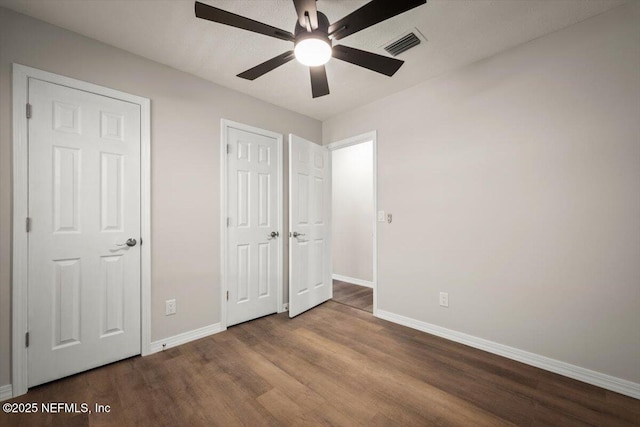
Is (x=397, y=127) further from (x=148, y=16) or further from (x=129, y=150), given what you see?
(x=129, y=150)

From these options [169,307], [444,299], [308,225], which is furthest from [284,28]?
[444,299]

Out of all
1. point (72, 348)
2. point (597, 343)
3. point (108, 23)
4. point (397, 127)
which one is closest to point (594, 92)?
point (397, 127)

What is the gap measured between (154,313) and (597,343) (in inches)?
136

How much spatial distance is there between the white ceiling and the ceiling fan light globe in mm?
401

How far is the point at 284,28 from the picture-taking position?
6.24 feet

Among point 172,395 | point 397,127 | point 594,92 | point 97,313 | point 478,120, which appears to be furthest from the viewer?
point 397,127

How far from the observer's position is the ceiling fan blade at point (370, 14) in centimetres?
126

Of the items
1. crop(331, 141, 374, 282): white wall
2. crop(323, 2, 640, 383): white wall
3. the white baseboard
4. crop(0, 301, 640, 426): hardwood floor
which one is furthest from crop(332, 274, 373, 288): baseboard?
the white baseboard

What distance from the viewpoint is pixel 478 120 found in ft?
7.80

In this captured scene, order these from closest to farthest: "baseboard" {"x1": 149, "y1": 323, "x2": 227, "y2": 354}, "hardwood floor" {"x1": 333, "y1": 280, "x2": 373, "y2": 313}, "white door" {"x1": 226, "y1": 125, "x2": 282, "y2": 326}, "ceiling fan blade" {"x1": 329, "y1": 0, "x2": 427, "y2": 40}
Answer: "ceiling fan blade" {"x1": 329, "y1": 0, "x2": 427, "y2": 40} < "baseboard" {"x1": 149, "y1": 323, "x2": 227, "y2": 354} < "white door" {"x1": 226, "y1": 125, "x2": 282, "y2": 326} < "hardwood floor" {"x1": 333, "y1": 280, "x2": 373, "y2": 313}

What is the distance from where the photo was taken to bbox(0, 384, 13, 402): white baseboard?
5.49 ft

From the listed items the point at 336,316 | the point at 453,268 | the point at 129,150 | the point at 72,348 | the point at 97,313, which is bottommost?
the point at 336,316

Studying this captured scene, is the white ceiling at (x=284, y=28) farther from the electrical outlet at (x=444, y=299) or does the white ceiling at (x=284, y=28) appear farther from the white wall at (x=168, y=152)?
the electrical outlet at (x=444, y=299)

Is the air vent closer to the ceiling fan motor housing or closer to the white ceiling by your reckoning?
the white ceiling
